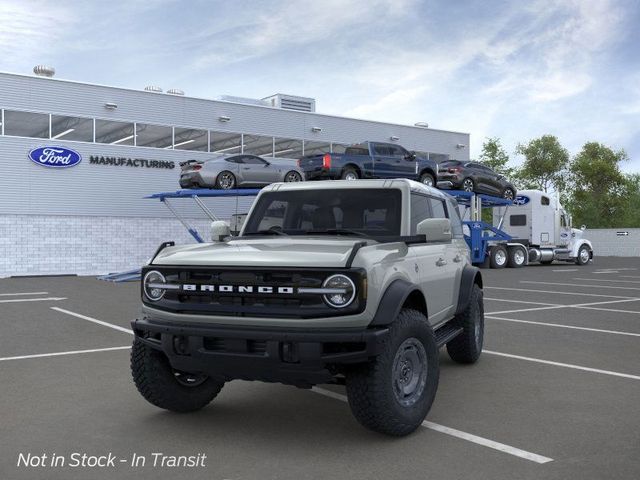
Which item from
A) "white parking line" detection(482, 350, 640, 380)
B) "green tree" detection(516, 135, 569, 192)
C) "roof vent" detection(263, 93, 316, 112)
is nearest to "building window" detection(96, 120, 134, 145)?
"roof vent" detection(263, 93, 316, 112)

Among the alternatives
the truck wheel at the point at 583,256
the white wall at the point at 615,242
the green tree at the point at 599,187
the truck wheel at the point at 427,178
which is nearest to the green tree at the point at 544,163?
the green tree at the point at 599,187

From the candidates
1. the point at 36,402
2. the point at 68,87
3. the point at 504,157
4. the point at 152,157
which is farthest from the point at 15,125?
the point at 504,157

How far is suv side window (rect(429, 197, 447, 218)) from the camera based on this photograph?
6617mm

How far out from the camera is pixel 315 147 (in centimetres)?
3369

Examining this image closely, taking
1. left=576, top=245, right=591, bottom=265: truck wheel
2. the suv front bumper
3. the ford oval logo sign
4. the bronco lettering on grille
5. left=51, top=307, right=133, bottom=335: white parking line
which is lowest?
left=51, top=307, right=133, bottom=335: white parking line

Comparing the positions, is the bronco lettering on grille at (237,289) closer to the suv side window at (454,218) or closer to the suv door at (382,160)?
the suv side window at (454,218)

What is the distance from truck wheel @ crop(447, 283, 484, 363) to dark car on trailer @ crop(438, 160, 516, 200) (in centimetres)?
2002

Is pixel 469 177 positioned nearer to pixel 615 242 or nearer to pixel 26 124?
pixel 26 124

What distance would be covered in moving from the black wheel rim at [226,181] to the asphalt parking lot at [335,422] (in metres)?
14.5

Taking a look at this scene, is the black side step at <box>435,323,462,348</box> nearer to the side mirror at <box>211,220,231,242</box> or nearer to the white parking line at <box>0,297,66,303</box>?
the side mirror at <box>211,220,231,242</box>

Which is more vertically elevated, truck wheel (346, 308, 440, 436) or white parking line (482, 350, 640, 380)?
truck wheel (346, 308, 440, 436)

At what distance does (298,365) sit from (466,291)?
302 centimetres

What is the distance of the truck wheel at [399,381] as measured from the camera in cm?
441

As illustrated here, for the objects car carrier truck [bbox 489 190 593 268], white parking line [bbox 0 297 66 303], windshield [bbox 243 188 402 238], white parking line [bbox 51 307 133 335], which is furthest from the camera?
car carrier truck [bbox 489 190 593 268]
